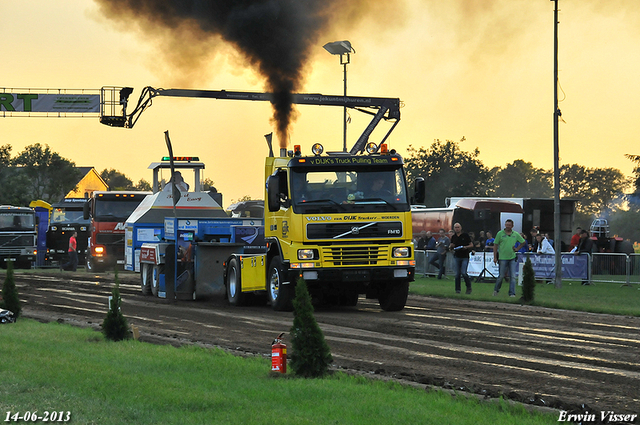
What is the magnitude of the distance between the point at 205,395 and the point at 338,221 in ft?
29.8

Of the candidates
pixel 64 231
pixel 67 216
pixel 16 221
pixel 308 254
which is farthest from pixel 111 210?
pixel 308 254

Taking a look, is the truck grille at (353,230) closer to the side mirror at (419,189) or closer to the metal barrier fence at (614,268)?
the side mirror at (419,189)

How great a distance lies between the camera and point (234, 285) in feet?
64.6

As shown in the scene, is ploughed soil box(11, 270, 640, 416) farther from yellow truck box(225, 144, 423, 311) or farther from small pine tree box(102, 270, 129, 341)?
yellow truck box(225, 144, 423, 311)

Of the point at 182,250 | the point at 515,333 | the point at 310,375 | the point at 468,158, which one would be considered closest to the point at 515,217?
the point at 182,250

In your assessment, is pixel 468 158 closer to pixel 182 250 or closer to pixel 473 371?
pixel 182 250

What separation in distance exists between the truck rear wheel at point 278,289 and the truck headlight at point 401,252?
2.16 metres

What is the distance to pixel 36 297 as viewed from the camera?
71.1 ft

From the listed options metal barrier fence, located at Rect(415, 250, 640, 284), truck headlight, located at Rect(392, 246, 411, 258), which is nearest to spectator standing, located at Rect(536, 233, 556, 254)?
metal barrier fence, located at Rect(415, 250, 640, 284)

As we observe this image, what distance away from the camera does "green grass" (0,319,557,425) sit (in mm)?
6941

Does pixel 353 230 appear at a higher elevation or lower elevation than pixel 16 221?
lower

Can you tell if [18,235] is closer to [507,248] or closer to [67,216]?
[67,216]

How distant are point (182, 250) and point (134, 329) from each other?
8156 mm

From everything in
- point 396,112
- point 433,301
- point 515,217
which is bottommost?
point 433,301
